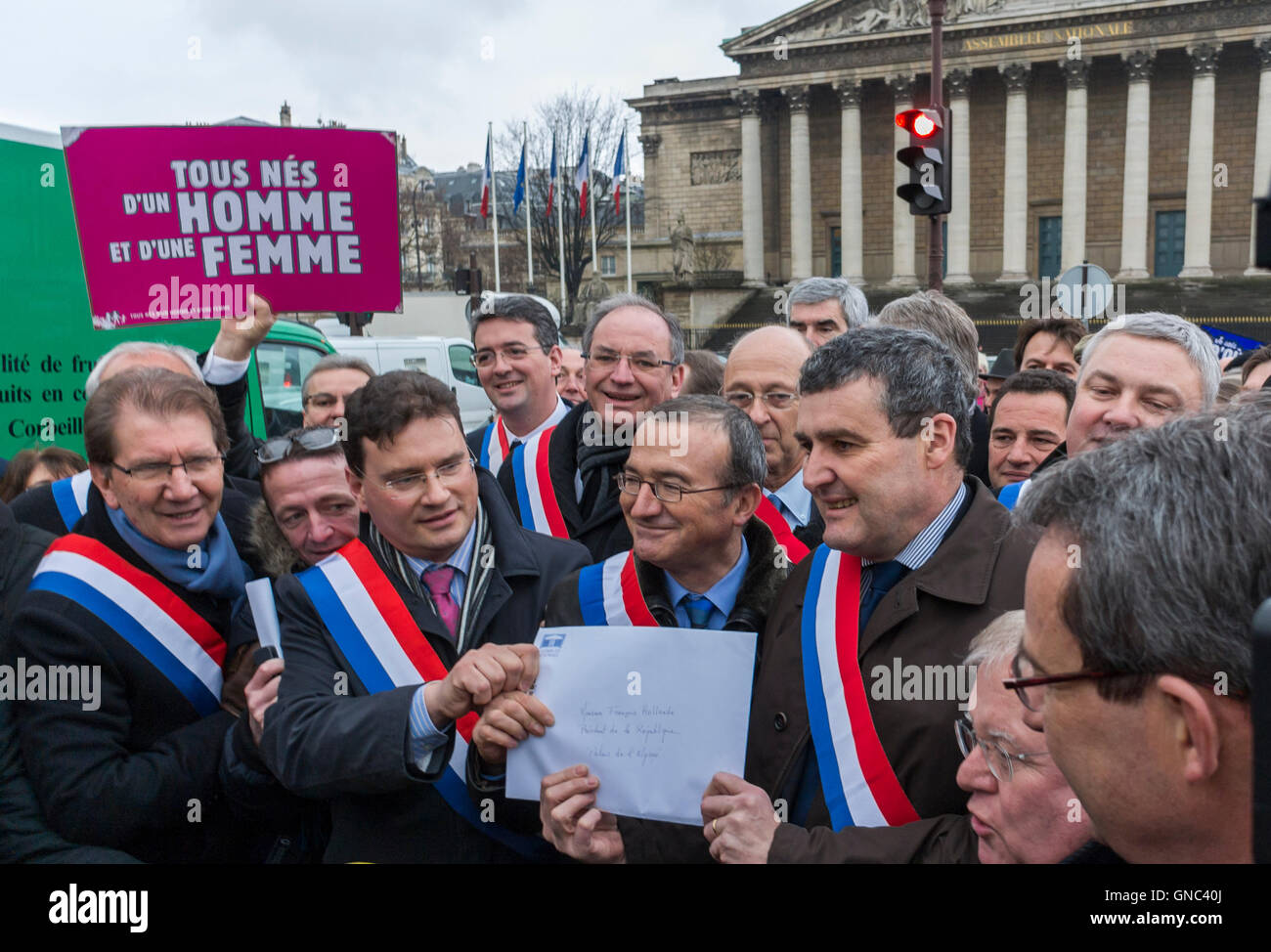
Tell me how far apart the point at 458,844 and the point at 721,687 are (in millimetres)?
880

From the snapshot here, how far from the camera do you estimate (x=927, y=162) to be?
10.9 m

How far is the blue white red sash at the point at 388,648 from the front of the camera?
9.40 ft

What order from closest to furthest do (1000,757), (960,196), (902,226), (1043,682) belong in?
(1043,682) → (1000,757) → (902,226) → (960,196)

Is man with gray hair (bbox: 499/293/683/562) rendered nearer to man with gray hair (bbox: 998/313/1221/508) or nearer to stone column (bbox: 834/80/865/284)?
man with gray hair (bbox: 998/313/1221/508)

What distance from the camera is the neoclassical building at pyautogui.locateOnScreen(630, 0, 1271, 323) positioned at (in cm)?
3856

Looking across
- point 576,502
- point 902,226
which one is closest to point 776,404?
point 576,502

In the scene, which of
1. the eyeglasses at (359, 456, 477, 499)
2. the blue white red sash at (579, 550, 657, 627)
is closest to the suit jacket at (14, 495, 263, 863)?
the eyeglasses at (359, 456, 477, 499)

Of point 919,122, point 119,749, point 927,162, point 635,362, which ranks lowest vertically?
point 119,749

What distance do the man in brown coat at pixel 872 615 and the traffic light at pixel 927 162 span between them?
27.6 feet

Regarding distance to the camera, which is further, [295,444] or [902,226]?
[902,226]

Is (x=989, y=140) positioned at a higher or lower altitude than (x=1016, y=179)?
higher

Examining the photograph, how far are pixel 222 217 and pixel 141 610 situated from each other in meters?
2.03

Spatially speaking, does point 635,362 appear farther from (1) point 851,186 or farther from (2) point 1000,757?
(1) point 851,186
